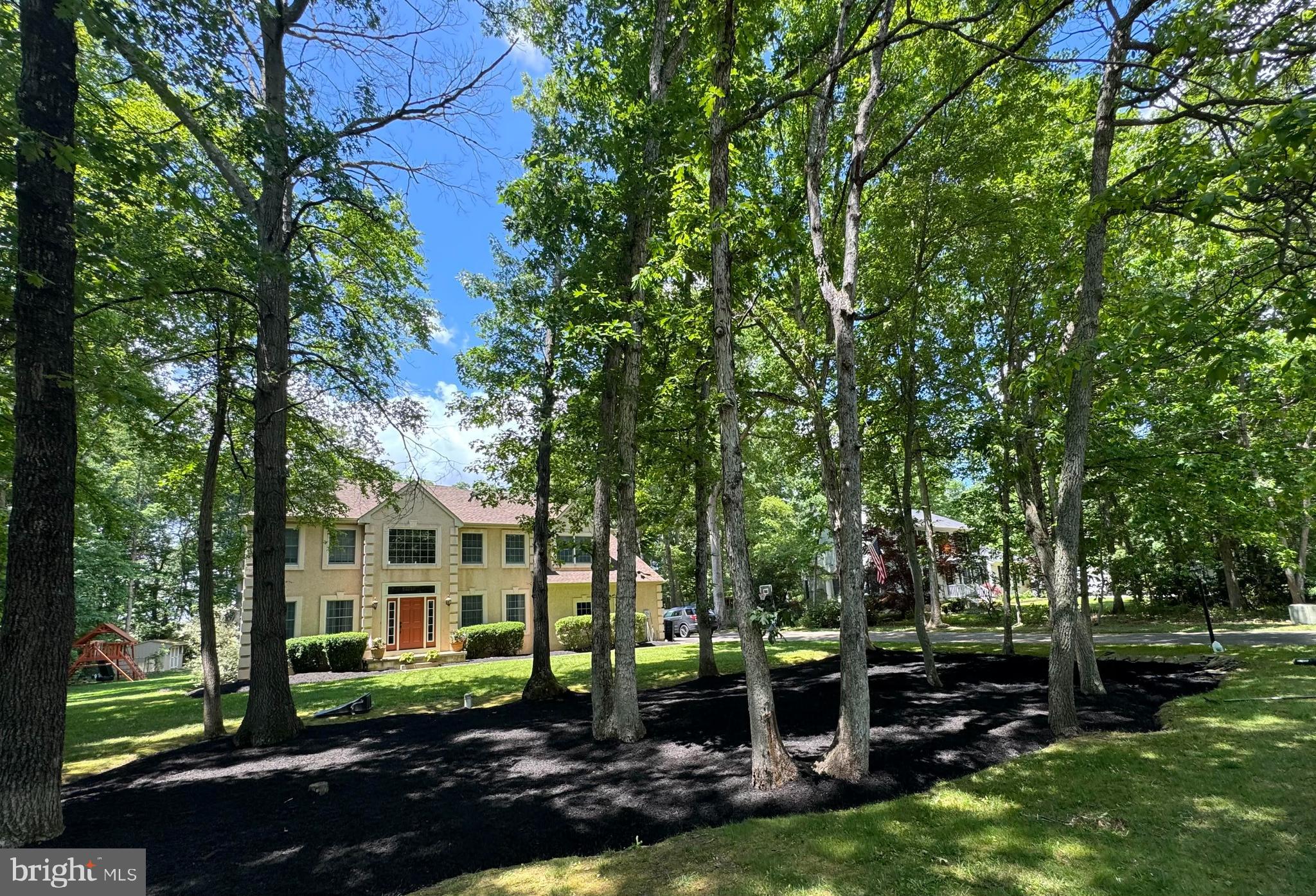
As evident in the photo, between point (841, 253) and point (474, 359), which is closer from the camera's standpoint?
point (841, 253)

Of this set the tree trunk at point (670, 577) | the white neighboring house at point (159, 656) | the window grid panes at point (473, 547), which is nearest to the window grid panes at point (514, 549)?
the window grid panes at point (473, 547)

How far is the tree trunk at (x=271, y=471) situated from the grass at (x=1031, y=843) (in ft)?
20.6

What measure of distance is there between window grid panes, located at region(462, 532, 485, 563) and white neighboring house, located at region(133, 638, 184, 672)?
52.2 feet

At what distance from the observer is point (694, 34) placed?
8.27 m

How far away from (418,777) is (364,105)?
339 inches

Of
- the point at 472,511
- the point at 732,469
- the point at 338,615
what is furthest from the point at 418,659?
the point at 732,469

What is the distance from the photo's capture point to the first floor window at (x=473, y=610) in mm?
21328

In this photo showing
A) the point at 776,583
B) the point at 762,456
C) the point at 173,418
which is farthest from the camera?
the point at 776,583

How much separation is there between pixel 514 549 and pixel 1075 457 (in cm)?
1967

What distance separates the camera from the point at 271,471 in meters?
8.75

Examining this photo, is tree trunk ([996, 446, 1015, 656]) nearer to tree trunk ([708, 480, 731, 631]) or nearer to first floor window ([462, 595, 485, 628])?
tree trunk ([708, 480, 731, 631])

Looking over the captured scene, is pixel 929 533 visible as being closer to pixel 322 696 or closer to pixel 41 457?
pixel 322 696

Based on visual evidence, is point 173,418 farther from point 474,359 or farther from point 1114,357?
point 1114,357

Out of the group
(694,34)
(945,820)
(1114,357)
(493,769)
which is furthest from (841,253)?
(493,769)
